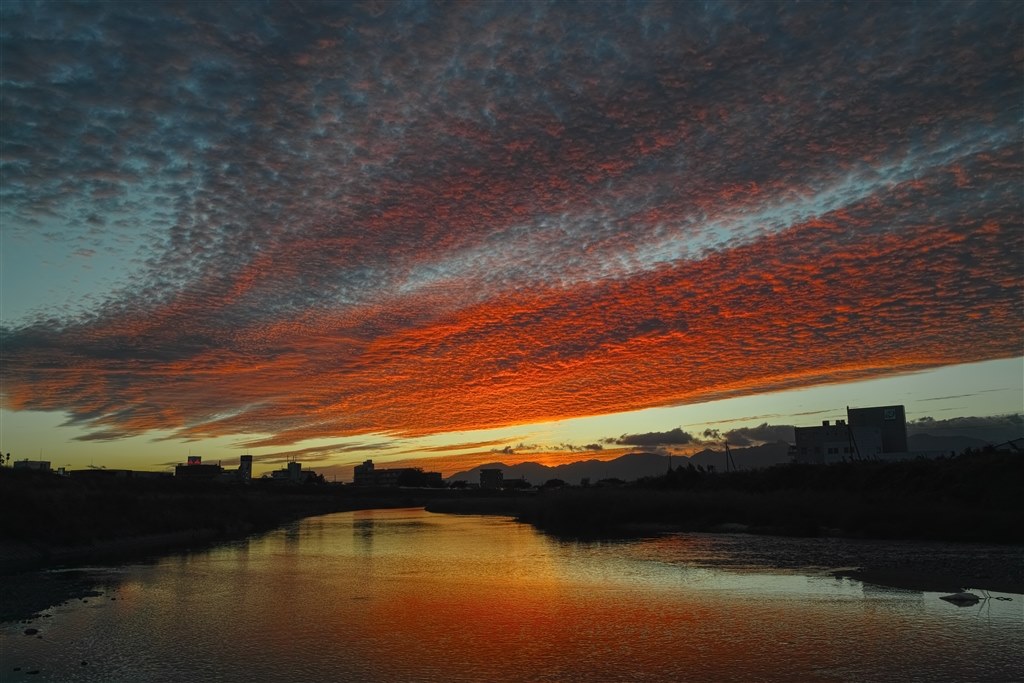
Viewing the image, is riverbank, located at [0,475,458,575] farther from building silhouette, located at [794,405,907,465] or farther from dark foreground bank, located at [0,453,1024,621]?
building silhouette, located at [794,405,907,465]

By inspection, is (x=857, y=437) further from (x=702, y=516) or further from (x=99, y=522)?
(x=99, y=522)

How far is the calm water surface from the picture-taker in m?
16.0

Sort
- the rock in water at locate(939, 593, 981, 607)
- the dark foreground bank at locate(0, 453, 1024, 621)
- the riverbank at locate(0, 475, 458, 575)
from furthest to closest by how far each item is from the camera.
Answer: the riverbank at locate(0, 475, 458, 575) < the dark foreground bank at locate(0, 453, 1024, 621) < the rock in water at locate(939, 593, 981, 607)

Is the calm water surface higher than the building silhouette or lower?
lower

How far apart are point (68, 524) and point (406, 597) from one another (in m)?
29.6

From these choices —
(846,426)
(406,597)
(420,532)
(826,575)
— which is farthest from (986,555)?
(846,426)

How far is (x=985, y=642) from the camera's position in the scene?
56.0ft

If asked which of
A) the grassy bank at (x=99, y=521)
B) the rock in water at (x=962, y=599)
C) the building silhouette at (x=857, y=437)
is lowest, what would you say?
the rock in water at (x=962, y=599)

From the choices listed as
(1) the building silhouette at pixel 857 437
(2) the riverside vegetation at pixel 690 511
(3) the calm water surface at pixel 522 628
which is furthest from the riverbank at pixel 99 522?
(1) the building silhouette at pixel 857 437

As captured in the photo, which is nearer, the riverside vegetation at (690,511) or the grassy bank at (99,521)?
the grassy bank at (99,521)

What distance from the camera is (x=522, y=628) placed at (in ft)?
68.2

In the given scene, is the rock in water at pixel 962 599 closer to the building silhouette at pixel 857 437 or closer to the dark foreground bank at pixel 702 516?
the dark foreground bank at pixel 702 516

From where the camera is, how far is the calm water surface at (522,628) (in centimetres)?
1595

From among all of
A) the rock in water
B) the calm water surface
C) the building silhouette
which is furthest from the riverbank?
the building silhouette
